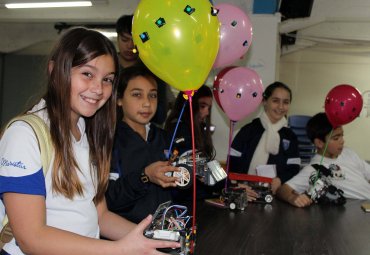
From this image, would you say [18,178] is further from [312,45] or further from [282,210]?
[312,45]

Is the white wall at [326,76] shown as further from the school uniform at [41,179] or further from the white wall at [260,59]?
the school uniform at [41,179]

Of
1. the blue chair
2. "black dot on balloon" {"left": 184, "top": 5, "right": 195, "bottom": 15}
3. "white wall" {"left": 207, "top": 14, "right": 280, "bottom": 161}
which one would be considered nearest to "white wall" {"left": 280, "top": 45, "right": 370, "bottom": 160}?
the blue chair

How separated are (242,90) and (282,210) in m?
0.73

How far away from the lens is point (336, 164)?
244 centimetres

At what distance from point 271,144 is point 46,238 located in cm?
210

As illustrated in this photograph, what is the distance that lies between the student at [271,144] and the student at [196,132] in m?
0.42

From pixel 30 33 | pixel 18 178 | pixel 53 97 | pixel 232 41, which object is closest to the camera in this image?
pixel 18 178

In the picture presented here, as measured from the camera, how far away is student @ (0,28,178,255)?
0.85 meters

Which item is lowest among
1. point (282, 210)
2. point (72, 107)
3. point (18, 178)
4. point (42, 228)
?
point (282, 210)

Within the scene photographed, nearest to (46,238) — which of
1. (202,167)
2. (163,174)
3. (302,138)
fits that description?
(163,174)

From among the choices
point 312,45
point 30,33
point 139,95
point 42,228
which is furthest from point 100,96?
point 30,33

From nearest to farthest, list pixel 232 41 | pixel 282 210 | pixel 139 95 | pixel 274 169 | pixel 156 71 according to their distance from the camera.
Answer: pixel 156 71 → pixel 139 95 → pixel 282 210 → pixel 232 41 → pixel 274 169

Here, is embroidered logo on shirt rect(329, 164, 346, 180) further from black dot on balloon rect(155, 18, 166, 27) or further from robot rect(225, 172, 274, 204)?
black dot on balloon rect(155, 18, 166, 27)

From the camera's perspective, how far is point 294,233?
1.49 meters
